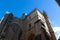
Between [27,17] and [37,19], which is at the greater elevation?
[27,17]

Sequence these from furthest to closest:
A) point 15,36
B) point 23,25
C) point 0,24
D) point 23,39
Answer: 1. point 23,25
2. point 0,24
3. point 23,39
4. point 15,36

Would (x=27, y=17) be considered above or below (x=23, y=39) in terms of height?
above

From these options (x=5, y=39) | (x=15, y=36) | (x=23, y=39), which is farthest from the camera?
(x=23, y=39)

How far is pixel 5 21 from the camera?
27.6 meters

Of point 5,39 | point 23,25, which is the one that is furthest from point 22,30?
point 5,39

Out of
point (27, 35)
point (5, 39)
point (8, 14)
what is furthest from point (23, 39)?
point (8, 14)

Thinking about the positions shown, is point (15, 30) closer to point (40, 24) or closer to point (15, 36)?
point (15, 36)

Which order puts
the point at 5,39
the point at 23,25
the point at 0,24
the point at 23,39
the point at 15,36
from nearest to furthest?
1. the point at 5,39
2. the point at 15,36
3. the point at 23,39
4. the point at 0,24
5. the point at 23,25

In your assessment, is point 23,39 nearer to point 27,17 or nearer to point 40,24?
point 40,24

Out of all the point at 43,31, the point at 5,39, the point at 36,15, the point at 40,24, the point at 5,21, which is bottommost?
the point at 5,39

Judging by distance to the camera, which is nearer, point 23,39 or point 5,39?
point 5,39

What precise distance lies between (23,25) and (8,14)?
439 centimetres

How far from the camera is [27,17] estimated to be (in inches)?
1257

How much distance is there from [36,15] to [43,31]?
633 cm
